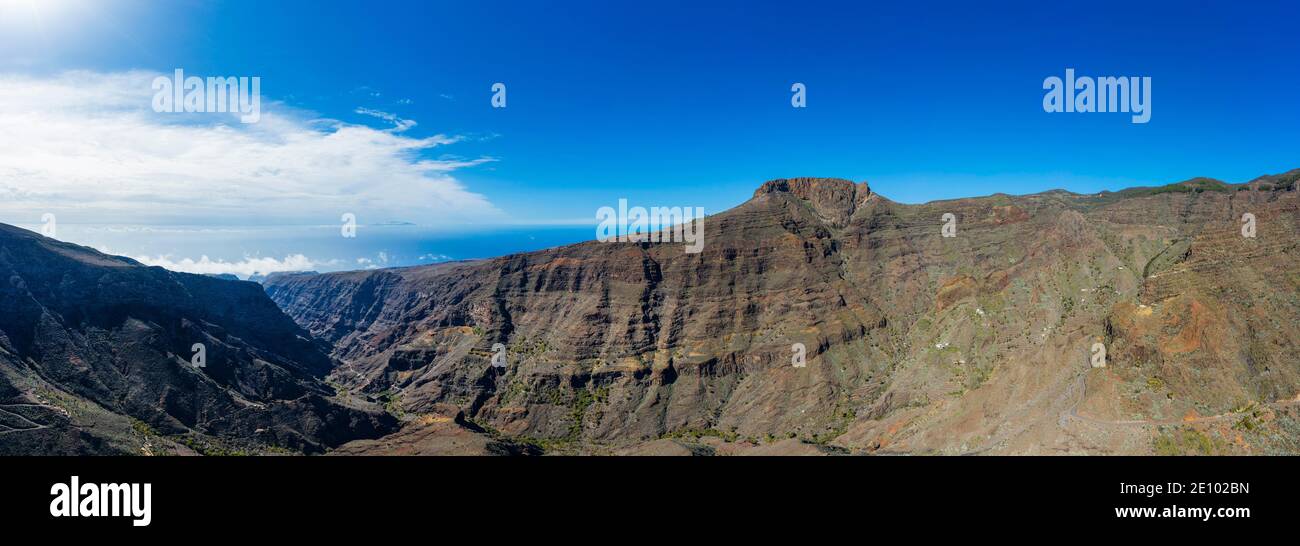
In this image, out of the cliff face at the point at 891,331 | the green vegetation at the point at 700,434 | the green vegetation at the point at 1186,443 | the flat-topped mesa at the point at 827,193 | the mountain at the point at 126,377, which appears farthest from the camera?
the flat-topped mesa at the point at 827,193

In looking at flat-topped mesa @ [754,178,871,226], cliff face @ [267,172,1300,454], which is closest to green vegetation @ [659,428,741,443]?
cliff face @ [267,172,1300,454]

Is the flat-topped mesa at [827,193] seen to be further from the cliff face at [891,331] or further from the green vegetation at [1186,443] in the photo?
the green vegetation at [1186,443]

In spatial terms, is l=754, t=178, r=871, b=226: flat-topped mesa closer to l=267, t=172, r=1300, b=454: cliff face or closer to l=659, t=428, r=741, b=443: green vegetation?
l=267, t=172, r=1300, b=454: cliff face

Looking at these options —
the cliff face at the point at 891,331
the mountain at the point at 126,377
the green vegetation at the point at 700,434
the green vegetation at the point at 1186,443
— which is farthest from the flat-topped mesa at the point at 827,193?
the mountain at the point at 126,377

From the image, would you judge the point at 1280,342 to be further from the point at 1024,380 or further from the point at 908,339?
the point at 908,339

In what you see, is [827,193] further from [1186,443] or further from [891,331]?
[1186,443]

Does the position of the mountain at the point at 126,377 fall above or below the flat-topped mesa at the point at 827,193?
below
